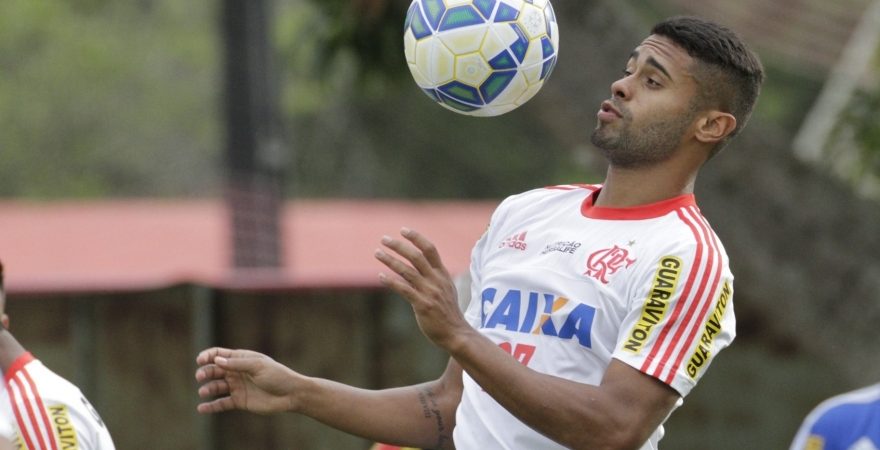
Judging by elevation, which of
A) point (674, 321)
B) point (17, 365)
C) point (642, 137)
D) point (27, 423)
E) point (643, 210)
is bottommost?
point (27, 423)

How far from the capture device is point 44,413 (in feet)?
15.2

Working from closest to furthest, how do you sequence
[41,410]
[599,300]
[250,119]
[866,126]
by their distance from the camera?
1. [599,300]
2. [41,410]
3. [866,126]
4. [250,119]

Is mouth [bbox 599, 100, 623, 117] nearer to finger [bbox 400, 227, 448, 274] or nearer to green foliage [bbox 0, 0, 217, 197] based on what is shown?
finger [bbox 400, 227, 448, 274]

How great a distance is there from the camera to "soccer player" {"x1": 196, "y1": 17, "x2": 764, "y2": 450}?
348cm

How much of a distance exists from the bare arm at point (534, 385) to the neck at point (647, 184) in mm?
520

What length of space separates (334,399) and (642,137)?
3.54 ft

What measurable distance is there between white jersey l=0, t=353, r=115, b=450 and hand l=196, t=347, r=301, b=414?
998 millimetres


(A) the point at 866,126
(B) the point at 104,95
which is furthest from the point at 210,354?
(B) the point at 104,95

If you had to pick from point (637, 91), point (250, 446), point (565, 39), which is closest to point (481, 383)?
point (637, 91)

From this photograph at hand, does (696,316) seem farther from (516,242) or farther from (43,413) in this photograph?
(43,413)

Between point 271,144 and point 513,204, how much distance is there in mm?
7281

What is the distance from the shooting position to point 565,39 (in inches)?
323

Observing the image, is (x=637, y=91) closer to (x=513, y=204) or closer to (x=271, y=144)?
(x=513, y=204)

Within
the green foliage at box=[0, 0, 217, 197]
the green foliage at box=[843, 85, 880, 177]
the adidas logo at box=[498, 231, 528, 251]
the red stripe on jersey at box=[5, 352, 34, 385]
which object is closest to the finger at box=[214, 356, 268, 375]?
the adidas logo at box=[498, 231, 528, 251]
